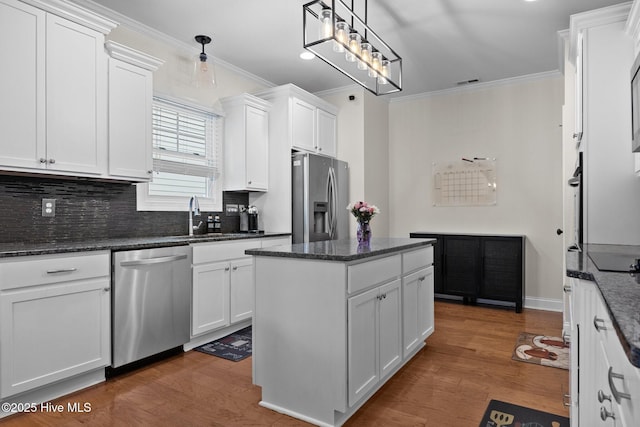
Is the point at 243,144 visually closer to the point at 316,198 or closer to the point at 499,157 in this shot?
the point at 316,198

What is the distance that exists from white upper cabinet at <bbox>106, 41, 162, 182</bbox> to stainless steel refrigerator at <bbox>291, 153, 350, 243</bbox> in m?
1.70

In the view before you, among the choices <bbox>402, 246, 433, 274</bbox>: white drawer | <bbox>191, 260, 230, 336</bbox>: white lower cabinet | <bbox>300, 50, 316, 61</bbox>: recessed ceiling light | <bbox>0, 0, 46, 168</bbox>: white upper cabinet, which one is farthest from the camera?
<bbox>300, 50, 316, 61</bbox>: recessed ceiling light

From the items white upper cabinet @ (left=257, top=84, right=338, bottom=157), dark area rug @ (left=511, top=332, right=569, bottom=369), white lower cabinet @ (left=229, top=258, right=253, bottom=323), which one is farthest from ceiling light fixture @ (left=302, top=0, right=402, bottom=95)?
dark area rug @ (left=511, top=332, right=569, bottom=369)

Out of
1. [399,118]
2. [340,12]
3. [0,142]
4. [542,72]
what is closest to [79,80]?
[0,142]

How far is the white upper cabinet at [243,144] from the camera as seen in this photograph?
4.21 m

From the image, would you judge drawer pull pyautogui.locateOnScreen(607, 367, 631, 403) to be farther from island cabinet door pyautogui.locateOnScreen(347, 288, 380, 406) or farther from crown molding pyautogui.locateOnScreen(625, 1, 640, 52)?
crown molding pyautogui.locateOnScreen(625, 1, 640, 52)

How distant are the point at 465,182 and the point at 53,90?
14.7 ft

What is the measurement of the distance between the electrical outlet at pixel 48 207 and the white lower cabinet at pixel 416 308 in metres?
2.55

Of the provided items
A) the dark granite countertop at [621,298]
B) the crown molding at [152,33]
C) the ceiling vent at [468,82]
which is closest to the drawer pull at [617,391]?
the dark granite countertop at [621,298]

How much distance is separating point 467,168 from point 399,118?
1218mm

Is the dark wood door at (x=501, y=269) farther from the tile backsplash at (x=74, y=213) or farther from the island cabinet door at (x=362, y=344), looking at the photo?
the tile backsplash at (x=74, y=213)

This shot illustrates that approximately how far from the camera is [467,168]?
520 cm

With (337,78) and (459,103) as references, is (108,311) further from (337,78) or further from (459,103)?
(459,103)

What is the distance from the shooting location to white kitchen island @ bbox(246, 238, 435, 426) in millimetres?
2072
